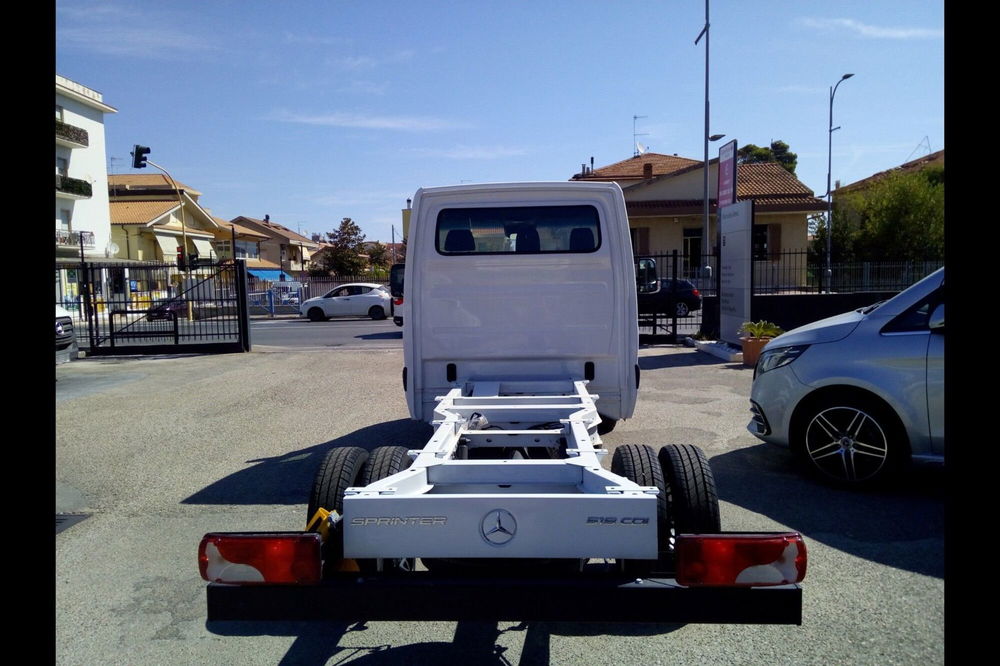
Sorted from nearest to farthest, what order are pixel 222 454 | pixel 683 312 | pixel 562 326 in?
pixel 562 326, pixel 222 454, pixel 683 312

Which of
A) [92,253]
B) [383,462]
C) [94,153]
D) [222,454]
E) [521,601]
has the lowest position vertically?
[222,454]

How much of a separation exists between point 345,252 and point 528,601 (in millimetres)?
57534

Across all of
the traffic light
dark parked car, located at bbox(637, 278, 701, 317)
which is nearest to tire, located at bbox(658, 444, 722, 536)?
dark parked car, located at bbox(637, 278, 701, 317)

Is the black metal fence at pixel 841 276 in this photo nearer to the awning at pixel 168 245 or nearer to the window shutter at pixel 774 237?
the window shutter at pixel 774 237

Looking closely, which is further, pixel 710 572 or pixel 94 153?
pixel 94 153

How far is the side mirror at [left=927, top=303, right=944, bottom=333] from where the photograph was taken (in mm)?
5305

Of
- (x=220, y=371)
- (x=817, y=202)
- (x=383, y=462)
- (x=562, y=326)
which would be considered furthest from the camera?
(x=817, y=202)

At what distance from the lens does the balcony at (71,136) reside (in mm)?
43250

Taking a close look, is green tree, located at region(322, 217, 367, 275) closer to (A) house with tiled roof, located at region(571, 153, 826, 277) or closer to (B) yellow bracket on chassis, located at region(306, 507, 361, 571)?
(A) house with tiled roof, located at region(571, 153, 826, 277)

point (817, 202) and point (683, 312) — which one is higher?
point (817, 202)

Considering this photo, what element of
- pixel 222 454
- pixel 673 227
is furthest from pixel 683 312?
pixel 222 454

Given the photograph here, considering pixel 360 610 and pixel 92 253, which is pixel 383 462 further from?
pixel 92 253

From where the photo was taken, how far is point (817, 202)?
A: 1394 inches

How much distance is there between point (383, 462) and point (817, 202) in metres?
36.0
